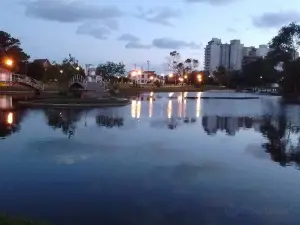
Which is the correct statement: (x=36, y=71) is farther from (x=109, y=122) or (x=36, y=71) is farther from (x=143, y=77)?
(x=143, y=77)

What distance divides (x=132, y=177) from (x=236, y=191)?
2863 mm

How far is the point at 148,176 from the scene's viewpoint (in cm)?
1109

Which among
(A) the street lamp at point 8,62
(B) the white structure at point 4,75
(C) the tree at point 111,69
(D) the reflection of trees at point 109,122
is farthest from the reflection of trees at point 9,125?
(C) the tree at point 111,69

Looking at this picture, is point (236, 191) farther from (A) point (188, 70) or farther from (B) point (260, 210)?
(A) point (188, 70)

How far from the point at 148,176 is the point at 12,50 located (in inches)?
3126

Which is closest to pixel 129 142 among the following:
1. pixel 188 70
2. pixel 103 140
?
pixel 103 140

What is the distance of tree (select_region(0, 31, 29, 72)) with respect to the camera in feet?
260

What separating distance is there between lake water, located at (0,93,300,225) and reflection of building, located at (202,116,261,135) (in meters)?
1.45

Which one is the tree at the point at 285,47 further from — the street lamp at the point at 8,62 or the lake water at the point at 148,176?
the lake water at the point at 148,176

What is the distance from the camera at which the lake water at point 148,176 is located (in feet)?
26.8

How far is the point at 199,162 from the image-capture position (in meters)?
13.2

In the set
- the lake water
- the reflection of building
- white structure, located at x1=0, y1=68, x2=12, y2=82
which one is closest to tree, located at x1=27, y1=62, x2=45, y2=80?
white structure, located at x1=0, y1=68, x2=12, y2=82

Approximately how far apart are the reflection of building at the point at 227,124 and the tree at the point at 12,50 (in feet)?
195

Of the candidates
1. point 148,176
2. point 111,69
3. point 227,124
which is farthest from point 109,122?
point 111,69
